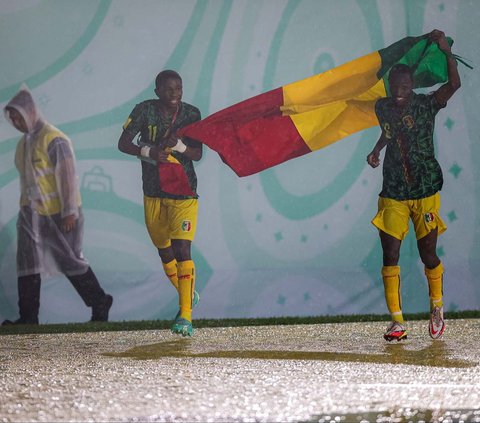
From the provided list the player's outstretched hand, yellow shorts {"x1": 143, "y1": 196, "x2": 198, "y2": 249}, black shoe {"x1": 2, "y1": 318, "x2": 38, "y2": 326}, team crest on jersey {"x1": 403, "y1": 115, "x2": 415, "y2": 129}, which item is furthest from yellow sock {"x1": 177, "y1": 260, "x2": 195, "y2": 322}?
the player's outstretched hand

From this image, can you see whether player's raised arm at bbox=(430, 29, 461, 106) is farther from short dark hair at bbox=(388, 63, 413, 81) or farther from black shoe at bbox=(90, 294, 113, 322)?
black shoe at bbox=(90, 294, 113, 322)

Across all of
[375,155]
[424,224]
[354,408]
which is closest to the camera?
[354,408]

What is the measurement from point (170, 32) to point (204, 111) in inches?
25.3

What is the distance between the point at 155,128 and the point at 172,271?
3.33 feet

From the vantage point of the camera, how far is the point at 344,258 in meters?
6.86

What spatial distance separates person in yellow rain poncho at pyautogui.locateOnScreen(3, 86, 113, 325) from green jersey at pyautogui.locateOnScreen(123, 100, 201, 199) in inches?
20.5

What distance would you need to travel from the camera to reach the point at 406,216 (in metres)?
5.43

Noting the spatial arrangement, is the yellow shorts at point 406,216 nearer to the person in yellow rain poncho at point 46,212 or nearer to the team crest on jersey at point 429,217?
the team crest on jersey at point 429,217

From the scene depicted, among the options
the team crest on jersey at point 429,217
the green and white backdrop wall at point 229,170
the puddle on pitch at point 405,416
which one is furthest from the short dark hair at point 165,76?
the puddle on pitch at point 405,416

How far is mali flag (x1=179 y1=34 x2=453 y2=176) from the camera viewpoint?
261 inches

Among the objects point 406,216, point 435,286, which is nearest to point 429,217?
point 406,216

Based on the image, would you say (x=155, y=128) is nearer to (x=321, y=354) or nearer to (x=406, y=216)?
(x=406, y=216)

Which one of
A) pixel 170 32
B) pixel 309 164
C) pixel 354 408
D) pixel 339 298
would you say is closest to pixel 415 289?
pixel 339 298

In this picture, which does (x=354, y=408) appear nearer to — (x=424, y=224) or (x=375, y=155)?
(x=424, y=224)
